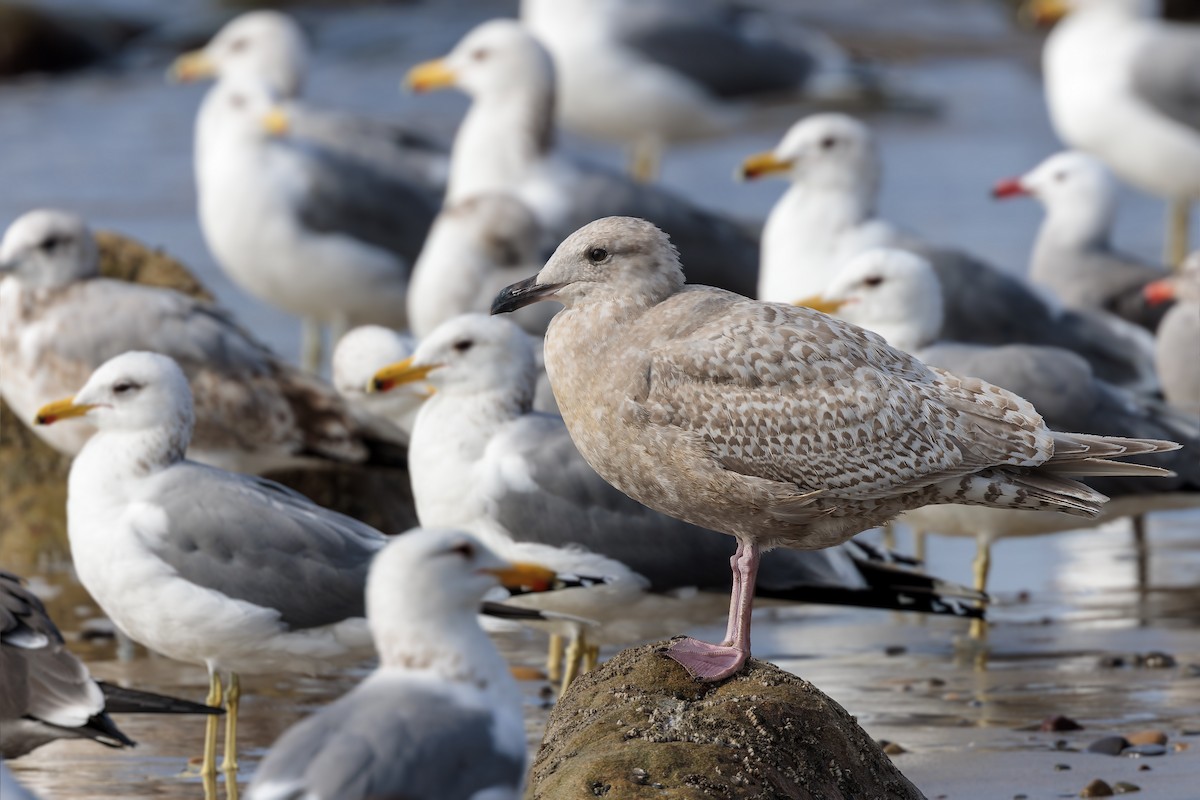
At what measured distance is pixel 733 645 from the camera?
5258 mm

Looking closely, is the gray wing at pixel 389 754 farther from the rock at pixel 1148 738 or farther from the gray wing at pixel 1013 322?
the gray wing at pixel 1013 322

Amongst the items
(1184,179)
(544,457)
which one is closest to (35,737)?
(544,457)

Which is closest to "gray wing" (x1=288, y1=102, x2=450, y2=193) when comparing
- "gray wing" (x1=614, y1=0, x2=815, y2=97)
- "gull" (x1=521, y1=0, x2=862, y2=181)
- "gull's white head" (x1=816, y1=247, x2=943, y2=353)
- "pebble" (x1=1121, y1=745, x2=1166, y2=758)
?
"gull" (x1=521, y1=0, x2=862, y2=181)

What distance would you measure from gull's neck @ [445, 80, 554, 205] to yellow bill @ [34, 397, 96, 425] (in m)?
5.47

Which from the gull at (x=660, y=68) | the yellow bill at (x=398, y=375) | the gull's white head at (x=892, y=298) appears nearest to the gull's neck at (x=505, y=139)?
the gull at (x=660, y=68)

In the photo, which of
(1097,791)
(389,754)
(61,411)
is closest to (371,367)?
(61,411)

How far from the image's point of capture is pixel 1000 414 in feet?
17.6

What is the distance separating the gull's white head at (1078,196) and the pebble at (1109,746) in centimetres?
549

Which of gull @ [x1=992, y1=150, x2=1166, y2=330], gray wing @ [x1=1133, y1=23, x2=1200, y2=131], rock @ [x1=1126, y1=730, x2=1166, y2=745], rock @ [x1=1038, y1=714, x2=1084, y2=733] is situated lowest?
rock @ [x1=1038, y1=714, x2=1084, y2=733]

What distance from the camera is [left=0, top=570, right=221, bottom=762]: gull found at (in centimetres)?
570

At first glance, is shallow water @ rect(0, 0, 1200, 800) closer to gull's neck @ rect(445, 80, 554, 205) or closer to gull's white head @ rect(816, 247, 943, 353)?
gull's white head @ rect(816, 247, 943, 353)

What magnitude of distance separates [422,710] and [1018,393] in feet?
14.1

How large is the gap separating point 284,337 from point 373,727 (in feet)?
32.1

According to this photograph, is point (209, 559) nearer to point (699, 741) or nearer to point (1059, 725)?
point (699, 741)
